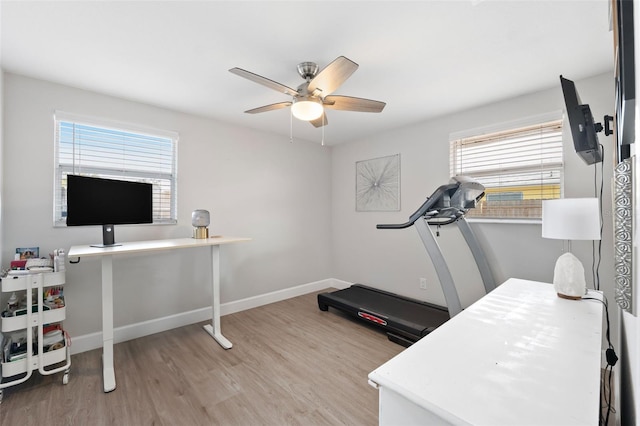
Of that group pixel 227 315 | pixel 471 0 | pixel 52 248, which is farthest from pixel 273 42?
pixel 227 315

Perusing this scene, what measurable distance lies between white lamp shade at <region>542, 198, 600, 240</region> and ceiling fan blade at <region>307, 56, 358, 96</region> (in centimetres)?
153

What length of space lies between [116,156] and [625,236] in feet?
11.7

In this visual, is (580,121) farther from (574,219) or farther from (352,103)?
(352,103)

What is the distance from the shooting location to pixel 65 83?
2389 millimetres

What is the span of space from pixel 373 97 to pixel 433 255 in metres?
1.59

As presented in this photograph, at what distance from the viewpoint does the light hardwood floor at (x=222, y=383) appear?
173cm

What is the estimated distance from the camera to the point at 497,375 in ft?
2.77

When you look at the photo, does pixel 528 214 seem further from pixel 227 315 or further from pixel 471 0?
pixel 227 315

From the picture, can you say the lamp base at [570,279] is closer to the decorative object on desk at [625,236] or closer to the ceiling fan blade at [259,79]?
the decorative object on desk at [625,236]

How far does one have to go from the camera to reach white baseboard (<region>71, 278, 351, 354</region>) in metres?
2.54

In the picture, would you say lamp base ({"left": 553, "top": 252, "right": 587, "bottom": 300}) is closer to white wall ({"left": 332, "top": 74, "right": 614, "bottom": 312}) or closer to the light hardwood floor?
white wall ({"left": 332, "top": 74, "right": 614, "bottom": 312})

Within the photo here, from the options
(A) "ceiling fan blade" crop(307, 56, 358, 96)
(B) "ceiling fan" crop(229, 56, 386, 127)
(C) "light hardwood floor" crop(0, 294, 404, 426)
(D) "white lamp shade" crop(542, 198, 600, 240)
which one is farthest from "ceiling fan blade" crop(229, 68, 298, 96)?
(C) "light hardwood floor" crop(0, 294, 404, 426)

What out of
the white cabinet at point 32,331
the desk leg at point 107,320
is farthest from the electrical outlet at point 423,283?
the white cabinet at point 32,331

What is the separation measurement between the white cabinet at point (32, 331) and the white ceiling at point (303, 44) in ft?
5.30
